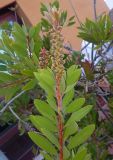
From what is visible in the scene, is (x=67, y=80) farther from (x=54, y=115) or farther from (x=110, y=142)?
(x=110, y=142)

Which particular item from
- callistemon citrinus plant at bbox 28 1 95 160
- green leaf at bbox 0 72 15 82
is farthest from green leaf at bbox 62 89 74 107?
green leaf at bbox 0 72 15 82

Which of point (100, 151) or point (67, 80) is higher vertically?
point (67, 80)

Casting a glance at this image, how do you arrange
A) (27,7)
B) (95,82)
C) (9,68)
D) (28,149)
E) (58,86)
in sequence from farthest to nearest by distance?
(27,7), (28,149), (95,82), (9,68), (58,86)

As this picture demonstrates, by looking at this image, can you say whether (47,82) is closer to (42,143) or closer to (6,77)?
(42,143)

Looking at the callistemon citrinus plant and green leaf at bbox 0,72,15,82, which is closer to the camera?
the callistemon citrinus plant

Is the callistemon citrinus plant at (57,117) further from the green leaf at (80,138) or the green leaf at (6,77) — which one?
the green leaf at (6,77)

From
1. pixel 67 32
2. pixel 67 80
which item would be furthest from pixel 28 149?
pixel 67 80

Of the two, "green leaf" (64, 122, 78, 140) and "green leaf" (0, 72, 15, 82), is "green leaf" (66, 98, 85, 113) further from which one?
"green leaf" (0, 72, 15, 82)
